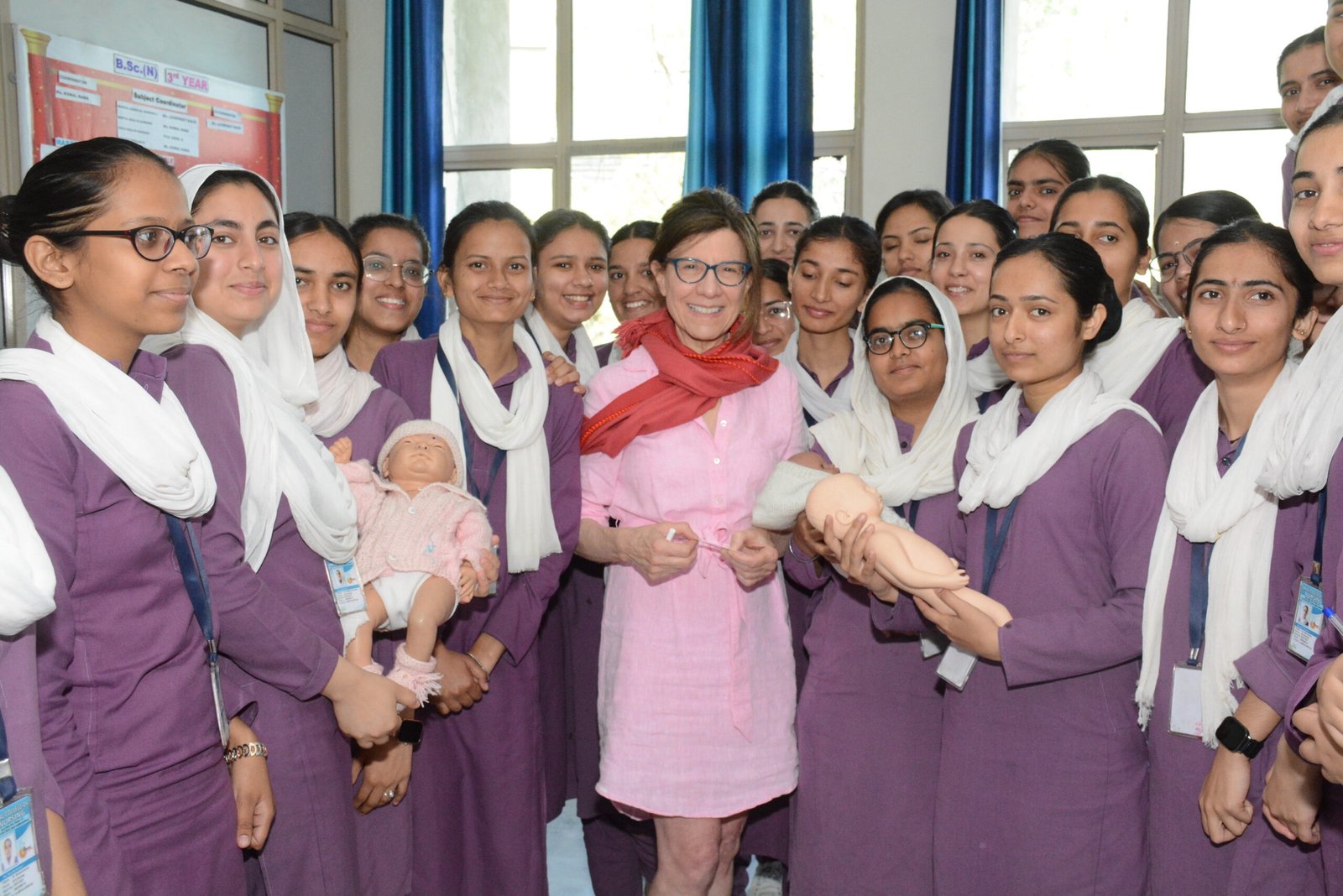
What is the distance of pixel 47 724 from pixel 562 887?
2011mm

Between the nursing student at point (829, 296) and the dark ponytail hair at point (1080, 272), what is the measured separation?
31.1 inches

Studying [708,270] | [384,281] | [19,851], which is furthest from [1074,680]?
[384,281]

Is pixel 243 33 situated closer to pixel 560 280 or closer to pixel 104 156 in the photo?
pixel 560 280

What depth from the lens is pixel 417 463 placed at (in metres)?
2.31

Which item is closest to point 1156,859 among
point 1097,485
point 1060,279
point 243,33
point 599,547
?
point 1097,485

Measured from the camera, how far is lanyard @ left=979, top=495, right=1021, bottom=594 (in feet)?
6.81

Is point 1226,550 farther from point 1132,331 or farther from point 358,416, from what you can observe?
point 358,416

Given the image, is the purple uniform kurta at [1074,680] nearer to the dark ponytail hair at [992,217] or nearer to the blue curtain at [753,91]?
the dark ponytail hair at [992,217]

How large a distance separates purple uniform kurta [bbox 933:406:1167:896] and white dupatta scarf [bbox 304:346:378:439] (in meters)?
1.47

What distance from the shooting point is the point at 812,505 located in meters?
2.14

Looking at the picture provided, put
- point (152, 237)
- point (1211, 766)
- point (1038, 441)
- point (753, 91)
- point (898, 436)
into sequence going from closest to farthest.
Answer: point (152, 237)
point (1211, 766)
point (1038, 441)
point (898, 436)
point (753, 91)

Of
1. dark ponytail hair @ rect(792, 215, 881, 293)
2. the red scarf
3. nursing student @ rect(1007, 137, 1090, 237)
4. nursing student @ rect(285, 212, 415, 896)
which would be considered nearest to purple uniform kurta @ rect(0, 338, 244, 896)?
nursing student @ rect(285, 212, 415, 896)

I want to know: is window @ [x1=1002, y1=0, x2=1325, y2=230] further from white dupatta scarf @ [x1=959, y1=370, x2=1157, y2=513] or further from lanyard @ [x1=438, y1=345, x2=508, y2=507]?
lanyard @ [x1=438, y1=345, x2=508, y2=507]

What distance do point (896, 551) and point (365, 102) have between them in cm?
581
